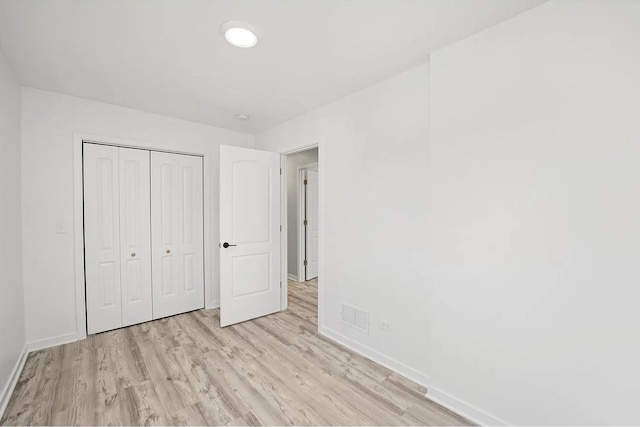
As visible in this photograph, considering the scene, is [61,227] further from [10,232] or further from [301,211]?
[301,211]

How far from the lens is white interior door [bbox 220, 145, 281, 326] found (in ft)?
9.85

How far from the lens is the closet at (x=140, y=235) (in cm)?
279

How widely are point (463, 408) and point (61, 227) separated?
145 inches

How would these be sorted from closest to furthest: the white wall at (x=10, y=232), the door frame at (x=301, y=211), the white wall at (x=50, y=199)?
the white wall at (x=10, y=232), the white wall at (x=50, y=199), the door frame at (x=301, y=211)

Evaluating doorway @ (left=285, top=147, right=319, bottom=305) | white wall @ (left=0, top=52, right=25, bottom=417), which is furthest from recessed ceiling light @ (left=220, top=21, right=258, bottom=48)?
doorway @ (left=285, top=147, right=319, bottom=305)

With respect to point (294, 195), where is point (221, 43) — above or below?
above

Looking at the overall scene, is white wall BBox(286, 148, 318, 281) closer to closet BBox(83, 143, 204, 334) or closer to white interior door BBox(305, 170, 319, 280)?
white interior door BBox(305, 170, 319, 280)

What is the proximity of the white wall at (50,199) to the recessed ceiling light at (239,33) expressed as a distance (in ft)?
6.50

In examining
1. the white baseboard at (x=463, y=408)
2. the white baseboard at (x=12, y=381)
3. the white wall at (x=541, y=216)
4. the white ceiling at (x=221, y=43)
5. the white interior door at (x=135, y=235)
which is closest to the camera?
the white wall at (x=541, y=216)

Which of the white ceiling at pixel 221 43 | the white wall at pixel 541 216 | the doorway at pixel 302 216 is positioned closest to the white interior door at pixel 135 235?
the white ceiling at pixel 221 43

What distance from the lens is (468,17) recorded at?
153cm

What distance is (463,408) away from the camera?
5.56 feet

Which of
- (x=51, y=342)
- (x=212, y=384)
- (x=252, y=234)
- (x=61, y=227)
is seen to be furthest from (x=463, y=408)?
(x=61, y=227)

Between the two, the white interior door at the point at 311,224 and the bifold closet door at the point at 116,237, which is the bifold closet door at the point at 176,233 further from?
the white interior door at the point at 311,224
